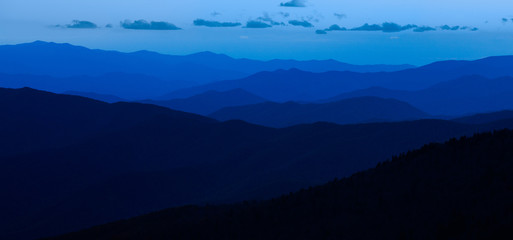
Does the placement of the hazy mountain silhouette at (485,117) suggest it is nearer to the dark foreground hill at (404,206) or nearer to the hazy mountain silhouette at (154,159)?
the hazy mountain silhouette at (154,159)

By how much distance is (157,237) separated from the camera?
29.8 metres

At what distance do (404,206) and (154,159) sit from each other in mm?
108715

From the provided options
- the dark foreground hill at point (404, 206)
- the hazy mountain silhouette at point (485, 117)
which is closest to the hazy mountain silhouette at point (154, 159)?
the hazy mountain silhouette at point (485, 117)

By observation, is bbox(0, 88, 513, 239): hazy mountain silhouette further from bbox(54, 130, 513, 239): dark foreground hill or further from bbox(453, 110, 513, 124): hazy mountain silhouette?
bbox(54, 130, 513, 239): dark foreground hill

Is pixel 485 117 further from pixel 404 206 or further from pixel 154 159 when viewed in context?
pixel 404 206

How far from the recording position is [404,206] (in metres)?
20.8

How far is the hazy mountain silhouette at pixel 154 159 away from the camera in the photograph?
88938 millimetres

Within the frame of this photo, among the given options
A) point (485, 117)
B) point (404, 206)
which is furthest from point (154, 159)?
point (404, 206)

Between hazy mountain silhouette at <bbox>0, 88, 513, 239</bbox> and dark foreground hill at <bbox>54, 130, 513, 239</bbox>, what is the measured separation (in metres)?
39.6

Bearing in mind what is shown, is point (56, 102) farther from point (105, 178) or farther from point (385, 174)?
point (385, 174)

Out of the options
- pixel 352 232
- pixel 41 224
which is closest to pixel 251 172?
pixel 41 224

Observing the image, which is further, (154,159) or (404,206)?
(154,159)

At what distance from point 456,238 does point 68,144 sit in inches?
5251

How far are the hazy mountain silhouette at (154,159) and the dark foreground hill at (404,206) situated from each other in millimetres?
39615
